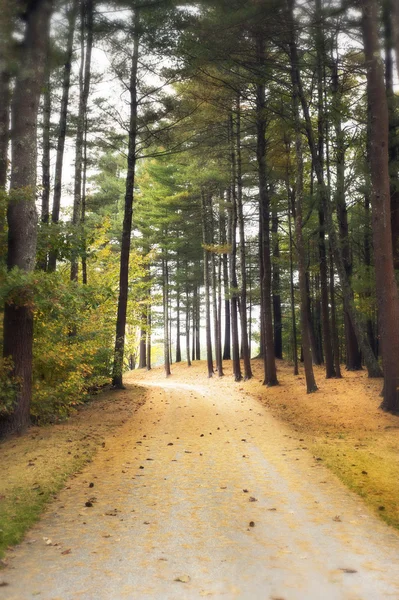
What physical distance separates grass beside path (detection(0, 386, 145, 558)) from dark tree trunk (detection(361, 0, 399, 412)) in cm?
706

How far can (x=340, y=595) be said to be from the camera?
11.2 ft

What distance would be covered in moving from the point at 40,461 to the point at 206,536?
4063mm

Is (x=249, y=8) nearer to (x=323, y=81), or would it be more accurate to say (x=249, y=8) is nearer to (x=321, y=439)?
(x=323, y=81)

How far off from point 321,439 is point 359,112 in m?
11.2

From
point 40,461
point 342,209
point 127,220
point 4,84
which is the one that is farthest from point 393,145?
point 40,461

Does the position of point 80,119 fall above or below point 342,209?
above

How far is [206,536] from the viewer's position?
4.62 metres

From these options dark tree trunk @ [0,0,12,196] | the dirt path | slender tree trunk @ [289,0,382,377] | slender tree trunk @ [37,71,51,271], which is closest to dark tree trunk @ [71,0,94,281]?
slender tree trunk @ [37,71,51,271]

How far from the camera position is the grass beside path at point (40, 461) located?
205 inches

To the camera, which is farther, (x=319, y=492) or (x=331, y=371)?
(x=331, y=371)

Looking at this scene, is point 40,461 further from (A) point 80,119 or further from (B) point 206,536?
(A) point 80,119

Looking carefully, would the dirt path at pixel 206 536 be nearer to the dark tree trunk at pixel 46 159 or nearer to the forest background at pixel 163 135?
the forest background at pixel 163 135

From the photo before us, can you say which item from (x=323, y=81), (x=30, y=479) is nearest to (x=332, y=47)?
(x=323, y=81)

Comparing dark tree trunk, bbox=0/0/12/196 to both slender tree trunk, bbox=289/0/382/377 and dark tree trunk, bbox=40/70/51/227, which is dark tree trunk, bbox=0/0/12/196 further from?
slender tree trunk, bbox=289/0/382/377
